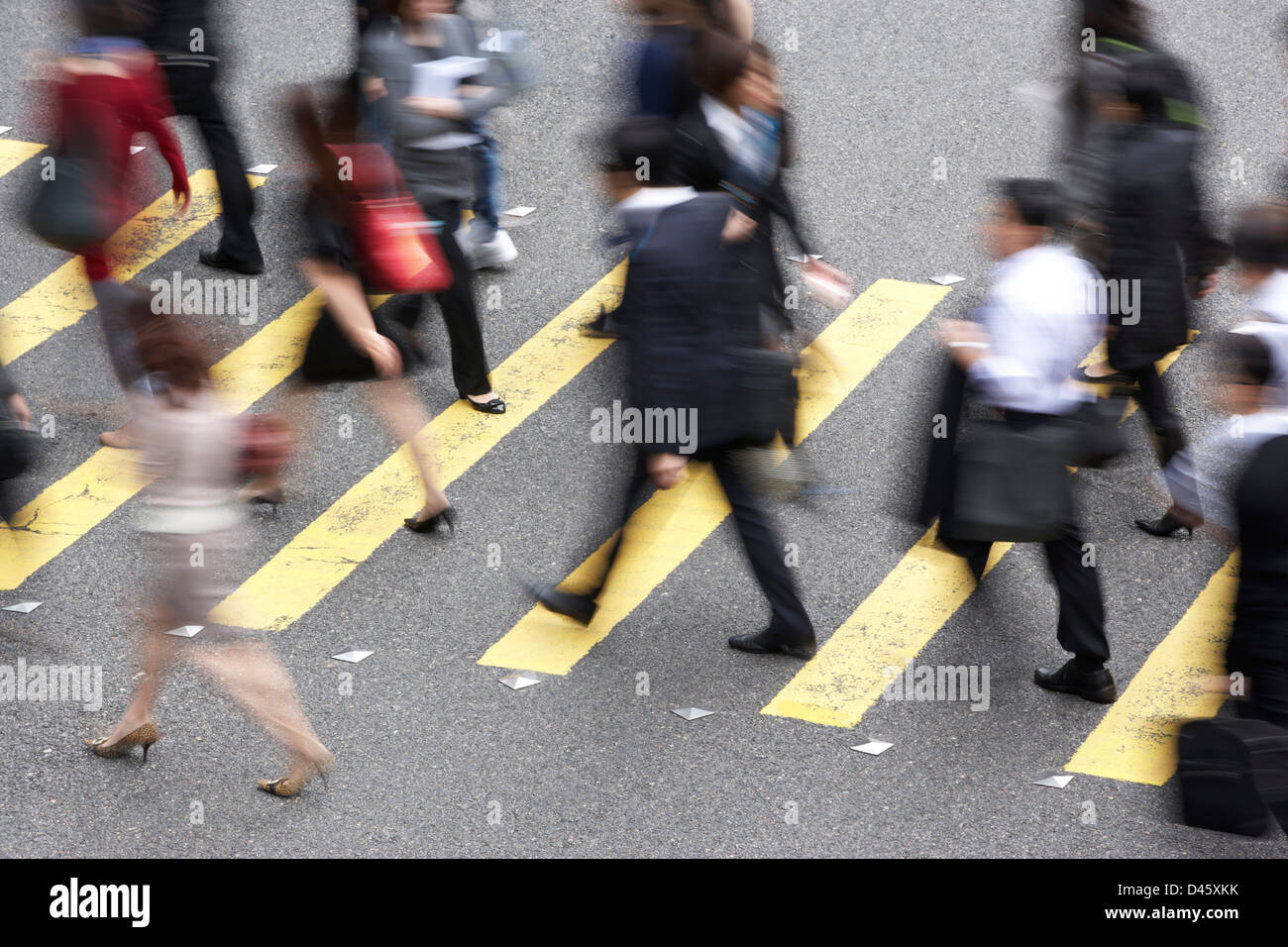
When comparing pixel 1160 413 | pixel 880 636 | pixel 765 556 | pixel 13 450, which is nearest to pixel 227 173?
pixel 13 450

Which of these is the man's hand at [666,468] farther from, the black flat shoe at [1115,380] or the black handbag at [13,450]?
the black handbag at [13,450]

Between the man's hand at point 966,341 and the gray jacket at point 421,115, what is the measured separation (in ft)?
9.52

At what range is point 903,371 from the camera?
29.0 ft

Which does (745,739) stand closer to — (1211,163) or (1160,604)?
(1160,604)

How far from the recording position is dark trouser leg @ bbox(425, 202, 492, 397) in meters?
8.09

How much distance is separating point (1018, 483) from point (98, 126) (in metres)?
4.31

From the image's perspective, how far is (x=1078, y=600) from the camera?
20.8 feet

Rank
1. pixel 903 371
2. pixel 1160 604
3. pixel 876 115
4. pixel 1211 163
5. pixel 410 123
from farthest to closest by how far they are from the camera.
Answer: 1. pixel 876 115
2. pixel 1211 163
3. pixel 903 371
4. pixel 410 123
5. pixel 1160 604

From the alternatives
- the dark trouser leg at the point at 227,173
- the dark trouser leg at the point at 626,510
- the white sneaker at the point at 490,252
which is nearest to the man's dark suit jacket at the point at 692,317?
the dark trouser leg at the point at 626,510

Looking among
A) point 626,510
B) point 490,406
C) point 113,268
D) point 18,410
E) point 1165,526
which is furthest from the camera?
point 113,268

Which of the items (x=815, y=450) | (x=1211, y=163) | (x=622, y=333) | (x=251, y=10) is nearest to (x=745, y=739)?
(x=622, y=333)

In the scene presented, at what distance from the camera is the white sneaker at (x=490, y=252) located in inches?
384

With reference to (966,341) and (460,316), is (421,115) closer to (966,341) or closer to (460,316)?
(460,316)

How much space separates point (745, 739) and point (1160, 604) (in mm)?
2038
